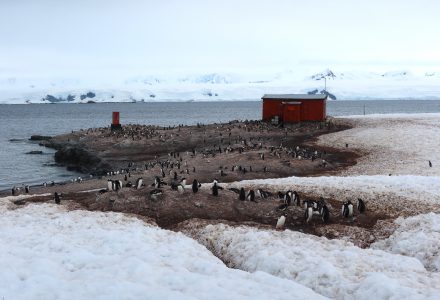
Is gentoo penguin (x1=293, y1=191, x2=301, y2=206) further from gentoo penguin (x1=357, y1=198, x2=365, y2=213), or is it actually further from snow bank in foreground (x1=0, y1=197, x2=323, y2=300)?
snow bank in foreground (x1=0, y1=197, x2=323, y2=300)

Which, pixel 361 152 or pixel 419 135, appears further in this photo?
pixel 419 135

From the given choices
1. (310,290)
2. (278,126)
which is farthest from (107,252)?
(278,126)

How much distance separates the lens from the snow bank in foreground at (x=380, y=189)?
78.8ft

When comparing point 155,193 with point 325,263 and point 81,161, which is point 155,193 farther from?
point 81,161

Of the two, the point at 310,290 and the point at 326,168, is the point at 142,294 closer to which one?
the point at 310,290

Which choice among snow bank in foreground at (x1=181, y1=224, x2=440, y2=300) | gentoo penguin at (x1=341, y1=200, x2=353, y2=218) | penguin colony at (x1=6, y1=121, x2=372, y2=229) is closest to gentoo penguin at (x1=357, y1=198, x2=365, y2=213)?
penguin colony at (x1=6, y1=121, x2=372, y2=229)

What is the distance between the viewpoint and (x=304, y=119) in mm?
68625

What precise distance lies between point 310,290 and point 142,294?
4.66 metres

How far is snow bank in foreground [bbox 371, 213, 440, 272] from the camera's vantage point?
17484 mm

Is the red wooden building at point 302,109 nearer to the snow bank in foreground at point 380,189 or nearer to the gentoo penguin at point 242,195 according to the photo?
the snow bank in foreground at point 380,189

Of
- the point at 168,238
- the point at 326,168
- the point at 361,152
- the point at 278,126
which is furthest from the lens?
the point at 278,126

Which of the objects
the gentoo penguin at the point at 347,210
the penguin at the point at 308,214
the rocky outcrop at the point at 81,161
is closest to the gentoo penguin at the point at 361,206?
the gentoo penguin at the point at 347,210

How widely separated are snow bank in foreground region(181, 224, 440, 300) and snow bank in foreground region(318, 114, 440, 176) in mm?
20418

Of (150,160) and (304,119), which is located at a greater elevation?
(304,119)
